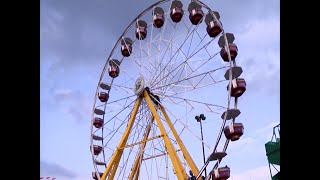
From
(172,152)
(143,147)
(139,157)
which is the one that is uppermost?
(143,147)

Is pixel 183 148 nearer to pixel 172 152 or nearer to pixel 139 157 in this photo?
pixel 172 152

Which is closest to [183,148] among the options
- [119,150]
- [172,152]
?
Answer: [172,152]

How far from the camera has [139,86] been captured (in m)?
22.6

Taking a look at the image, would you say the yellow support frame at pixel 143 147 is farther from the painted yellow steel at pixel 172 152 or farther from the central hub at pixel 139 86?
the central hub at pixel 139 86

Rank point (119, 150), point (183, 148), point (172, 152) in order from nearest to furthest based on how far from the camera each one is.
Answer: point (172, 152), point (183, 148), point (119, 150)

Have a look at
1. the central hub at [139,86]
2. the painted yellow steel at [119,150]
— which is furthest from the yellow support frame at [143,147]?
the central hub at [139,86]

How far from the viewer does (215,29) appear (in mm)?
21000

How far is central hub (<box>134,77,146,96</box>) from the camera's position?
2225cm

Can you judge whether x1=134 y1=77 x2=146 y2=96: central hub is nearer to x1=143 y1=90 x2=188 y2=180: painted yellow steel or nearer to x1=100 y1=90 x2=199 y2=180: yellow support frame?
x1=100 y1=90 x2=199 y2=180: yellow support frame
